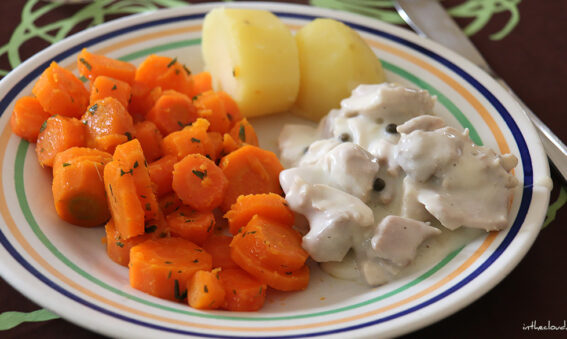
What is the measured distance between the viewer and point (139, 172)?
2164 mm

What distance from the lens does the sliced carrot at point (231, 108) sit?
275 cm

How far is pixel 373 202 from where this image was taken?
7.57 ft

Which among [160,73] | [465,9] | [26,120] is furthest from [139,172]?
[465,9]

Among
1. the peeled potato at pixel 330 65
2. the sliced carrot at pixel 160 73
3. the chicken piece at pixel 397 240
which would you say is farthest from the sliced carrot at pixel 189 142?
the chicken piece at pixel 397 240

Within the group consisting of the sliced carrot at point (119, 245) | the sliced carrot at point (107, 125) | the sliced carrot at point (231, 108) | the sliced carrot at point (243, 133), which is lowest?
the sliced carrot at point (119, 245)

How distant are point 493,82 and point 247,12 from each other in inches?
48.2

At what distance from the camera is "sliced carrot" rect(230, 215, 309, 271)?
2117 mm

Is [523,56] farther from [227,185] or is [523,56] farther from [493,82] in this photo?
[227,185]

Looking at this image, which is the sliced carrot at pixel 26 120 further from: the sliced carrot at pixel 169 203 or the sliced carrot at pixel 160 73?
the sliced carrot at pixel 169 203

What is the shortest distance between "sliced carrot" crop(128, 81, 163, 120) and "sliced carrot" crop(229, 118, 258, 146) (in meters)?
0.36

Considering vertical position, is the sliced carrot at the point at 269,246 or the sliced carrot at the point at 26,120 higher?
the sliced carrot at the point at 26,120

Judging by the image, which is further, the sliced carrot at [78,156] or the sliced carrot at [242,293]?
the sliced carrot at [78,156]

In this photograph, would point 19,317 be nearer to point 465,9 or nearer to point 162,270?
point 162,270

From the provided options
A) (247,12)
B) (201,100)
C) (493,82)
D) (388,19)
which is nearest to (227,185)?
(201,100)
